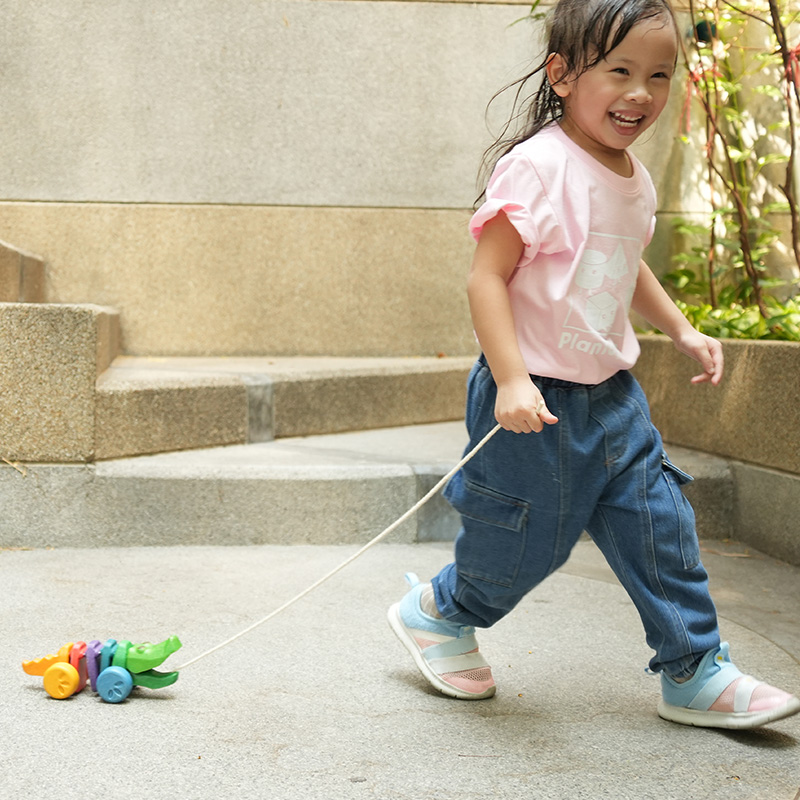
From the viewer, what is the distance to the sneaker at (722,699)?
1776mm

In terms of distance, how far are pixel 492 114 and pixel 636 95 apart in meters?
3.25

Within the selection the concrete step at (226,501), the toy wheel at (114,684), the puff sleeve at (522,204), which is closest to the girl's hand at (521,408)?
the puff sleeve at (522,204)

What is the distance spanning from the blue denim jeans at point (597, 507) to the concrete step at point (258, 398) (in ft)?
5.31

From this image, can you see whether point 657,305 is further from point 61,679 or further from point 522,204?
point 61,679

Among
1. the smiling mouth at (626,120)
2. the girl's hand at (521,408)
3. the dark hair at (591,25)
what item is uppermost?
the dark hair at (591,25)

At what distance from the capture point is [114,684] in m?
1.88

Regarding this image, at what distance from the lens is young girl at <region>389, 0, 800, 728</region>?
171 cm

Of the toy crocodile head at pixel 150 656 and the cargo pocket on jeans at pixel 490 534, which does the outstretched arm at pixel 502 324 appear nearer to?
the cargo pocket on jeans at pixel 490 534

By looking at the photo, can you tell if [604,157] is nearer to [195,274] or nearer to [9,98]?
[195,274]

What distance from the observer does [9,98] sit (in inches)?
176

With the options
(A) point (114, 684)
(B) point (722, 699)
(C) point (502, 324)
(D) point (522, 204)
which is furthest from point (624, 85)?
(A) point (114, 684)

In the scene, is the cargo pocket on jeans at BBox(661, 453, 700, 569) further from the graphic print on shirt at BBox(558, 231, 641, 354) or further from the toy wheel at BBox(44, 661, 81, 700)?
the toy wheel at BBox(44, 661, 81, 700)

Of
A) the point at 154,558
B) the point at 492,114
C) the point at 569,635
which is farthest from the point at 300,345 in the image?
the point at 569,635

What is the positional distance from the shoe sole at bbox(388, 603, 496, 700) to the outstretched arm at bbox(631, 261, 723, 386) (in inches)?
30.4
